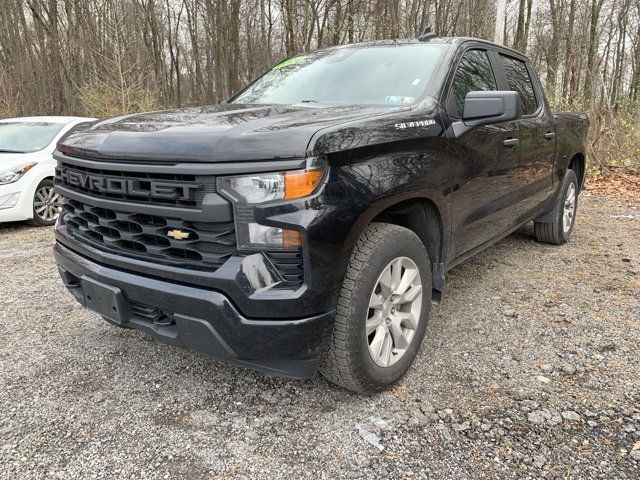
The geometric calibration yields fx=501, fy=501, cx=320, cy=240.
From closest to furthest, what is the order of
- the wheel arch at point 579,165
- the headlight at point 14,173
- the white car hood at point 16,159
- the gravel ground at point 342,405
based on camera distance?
the gravel ground at point 342,405
the wheel arch at point 579,165
the headlight at point 14,173
the white car hood at point 16,159

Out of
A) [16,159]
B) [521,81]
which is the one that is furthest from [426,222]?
[16,159]

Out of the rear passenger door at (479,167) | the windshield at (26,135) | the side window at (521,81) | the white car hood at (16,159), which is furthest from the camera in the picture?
the windshield at (26,135)

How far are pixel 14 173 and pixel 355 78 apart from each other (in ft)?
16.5

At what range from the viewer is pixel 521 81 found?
4188 mm

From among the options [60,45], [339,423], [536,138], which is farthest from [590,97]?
[60,45]

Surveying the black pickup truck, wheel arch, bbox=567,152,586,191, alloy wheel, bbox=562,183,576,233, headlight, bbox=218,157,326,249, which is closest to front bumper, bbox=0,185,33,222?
the black pickup truck

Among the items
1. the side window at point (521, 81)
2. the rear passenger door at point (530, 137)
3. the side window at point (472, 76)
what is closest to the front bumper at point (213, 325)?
the side window at point (472, 76)

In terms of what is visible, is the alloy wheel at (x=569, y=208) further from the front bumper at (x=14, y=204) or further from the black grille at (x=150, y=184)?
the front bumper at (x=14, y=204)

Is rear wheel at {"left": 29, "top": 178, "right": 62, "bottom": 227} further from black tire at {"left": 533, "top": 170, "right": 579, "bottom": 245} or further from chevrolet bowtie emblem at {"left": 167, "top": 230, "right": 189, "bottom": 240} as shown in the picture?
black tire at {"left": 533, "top": 170, "right": 579, "bottom": 245}

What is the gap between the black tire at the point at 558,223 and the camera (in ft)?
15.9

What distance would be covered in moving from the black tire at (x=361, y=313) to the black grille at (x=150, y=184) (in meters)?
0.70

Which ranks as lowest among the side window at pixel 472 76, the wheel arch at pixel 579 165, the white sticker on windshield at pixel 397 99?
the wheel arch at pixel 579 165

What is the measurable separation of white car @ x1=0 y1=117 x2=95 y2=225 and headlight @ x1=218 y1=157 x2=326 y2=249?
472 cm

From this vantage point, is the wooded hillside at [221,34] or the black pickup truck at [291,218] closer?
Result: the black pickup truck at [291,218]
